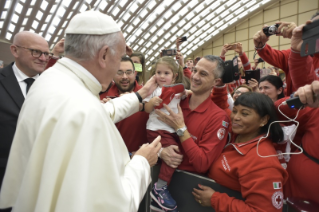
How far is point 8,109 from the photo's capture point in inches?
88.4

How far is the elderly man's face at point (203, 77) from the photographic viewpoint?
232cm

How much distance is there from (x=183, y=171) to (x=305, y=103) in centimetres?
124

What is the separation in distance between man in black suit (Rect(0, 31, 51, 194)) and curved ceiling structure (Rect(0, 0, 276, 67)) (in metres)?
15.1

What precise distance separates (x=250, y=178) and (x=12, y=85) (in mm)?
2676

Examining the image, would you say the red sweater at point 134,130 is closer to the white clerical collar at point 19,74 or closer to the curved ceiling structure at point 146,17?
the white clerical collar at point 19,74

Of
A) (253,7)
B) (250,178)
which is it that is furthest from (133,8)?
(250,178)

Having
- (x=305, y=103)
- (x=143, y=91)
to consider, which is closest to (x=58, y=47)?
(x=143, y=91)

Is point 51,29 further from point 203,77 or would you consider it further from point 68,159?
point 68,159

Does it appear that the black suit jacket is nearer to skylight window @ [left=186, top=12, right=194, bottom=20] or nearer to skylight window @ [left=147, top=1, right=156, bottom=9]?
skylight window @ [left=147, top=1, right=156, bottom=9]

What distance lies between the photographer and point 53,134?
3.14 ft

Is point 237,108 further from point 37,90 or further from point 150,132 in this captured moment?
point 37,90

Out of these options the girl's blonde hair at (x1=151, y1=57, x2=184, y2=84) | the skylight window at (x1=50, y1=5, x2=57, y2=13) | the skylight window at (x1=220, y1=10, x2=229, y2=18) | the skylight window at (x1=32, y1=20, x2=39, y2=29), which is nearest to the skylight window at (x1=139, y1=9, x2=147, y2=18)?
the skylight window at (x1=50, y1=5, x2=57, y2=13)

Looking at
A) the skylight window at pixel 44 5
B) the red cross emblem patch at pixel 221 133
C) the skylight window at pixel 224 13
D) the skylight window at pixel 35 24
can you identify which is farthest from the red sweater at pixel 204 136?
the skylight window at pixel 224 13

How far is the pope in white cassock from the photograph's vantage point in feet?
3.06
